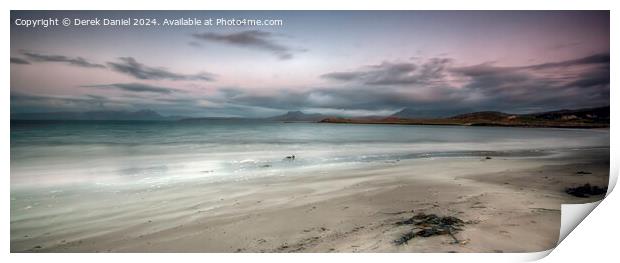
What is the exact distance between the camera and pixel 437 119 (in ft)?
14.2

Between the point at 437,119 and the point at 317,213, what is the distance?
7.33 feet

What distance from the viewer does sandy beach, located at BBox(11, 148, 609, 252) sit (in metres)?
2.49

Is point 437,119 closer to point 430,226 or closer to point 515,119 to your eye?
point 515,119

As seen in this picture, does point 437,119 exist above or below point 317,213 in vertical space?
above

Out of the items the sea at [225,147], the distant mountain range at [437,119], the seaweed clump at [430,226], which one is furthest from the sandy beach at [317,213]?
the distant mountain range at [437,119]

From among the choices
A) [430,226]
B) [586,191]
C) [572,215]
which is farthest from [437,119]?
[430,226]

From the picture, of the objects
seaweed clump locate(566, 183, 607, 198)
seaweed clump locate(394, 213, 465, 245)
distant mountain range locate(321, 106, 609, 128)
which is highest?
distant mountain range locate(321, 106, 609, 128)

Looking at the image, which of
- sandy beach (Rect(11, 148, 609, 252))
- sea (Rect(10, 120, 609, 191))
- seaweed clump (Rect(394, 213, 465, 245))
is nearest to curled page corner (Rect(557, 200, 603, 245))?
sandy beach (Rect(11, 148, 609, 252))

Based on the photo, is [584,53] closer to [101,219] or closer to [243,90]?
[243,90]

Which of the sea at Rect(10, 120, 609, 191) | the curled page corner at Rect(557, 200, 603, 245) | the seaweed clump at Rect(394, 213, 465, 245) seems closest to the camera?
the seaweed clump at Rect(394, 213, 465, 245)

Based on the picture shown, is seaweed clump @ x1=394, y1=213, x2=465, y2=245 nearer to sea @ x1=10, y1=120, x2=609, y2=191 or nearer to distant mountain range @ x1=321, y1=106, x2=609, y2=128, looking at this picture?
sea @ x1=10, y1=120, x2=609, y2=191

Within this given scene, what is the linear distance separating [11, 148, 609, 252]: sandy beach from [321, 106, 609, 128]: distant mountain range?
362 millimetres

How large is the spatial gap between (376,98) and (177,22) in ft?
7.22

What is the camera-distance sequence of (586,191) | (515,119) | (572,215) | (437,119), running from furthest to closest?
(437,119), (515,119), (586,191), (572,215)
